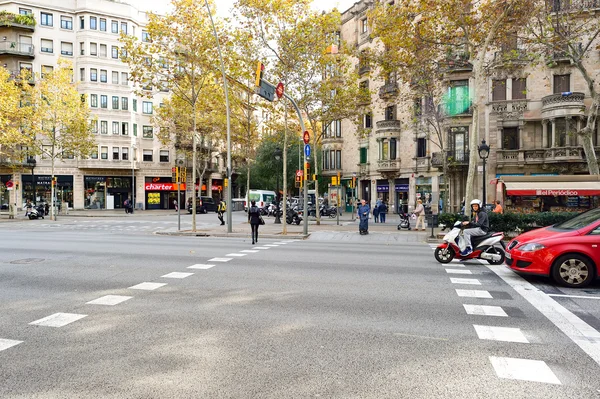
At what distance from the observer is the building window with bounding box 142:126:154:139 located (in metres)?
53.6

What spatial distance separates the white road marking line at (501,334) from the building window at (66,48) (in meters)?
55.8

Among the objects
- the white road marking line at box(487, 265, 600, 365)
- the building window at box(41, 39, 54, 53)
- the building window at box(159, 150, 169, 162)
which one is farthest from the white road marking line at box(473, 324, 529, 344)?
the building window at box(41, 39, 54, 53)

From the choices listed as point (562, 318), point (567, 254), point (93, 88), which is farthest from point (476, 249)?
point (93, 88)

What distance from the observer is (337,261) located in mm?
11016

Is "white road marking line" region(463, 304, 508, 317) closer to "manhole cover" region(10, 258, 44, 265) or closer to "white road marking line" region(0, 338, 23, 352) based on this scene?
"white road marking line" region(0, 338, 23, 352)

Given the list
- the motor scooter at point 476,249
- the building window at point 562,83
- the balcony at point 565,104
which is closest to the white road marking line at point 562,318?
the motor scooter at point 476,249

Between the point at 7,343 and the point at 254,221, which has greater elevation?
the point at 254,221

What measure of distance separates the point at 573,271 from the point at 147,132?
172 ft

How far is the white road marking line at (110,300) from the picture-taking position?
6.64m

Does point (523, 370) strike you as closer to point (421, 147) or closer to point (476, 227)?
point (476, 227)

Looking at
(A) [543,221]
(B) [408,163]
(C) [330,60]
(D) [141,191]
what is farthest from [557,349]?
(D) [141,191]

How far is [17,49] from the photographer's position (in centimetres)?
4809

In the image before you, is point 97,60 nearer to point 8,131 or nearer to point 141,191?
point 141,191

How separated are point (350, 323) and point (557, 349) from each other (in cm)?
225
